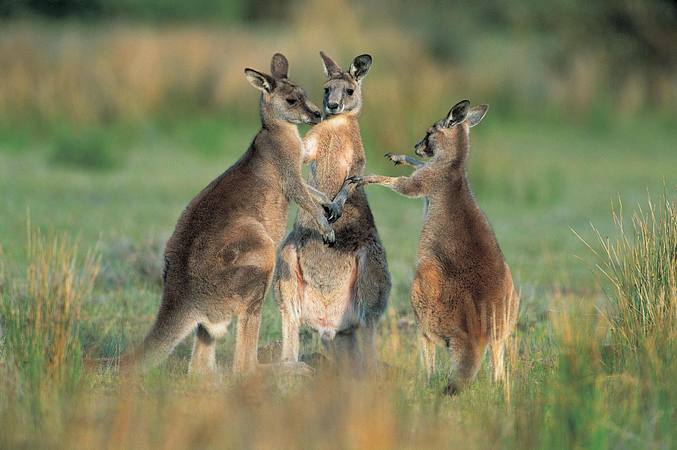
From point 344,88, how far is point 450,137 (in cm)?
69

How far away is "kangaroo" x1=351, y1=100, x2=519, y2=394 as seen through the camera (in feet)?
18.6

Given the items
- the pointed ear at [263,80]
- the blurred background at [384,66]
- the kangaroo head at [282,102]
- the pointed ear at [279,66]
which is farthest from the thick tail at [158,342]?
the blurred background at [384,66]

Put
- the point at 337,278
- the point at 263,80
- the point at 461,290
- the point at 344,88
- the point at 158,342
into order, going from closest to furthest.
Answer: the point at 158,342, the point at 461,290, the point at 337,278, the point at 263,80, the point at 344,88

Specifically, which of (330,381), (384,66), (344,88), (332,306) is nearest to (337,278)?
(332,306)

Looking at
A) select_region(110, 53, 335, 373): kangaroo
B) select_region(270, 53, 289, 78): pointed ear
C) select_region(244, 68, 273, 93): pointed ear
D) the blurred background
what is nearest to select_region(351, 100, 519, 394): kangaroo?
select_region(110, 53, 335, 373): kangaroo

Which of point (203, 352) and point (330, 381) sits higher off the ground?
point (203, 352)

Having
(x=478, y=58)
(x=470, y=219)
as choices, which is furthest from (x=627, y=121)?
(x=470, y=219)

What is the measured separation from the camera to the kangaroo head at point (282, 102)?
21.5 ft

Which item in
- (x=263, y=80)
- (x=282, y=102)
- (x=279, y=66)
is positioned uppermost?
(x=279, y=66)

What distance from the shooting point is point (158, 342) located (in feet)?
18.1

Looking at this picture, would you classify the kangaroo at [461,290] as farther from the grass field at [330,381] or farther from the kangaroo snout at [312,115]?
the kangaroo snout at [312,115]

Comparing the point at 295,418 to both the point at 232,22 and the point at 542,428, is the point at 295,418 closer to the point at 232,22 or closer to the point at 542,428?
the point at 542,428

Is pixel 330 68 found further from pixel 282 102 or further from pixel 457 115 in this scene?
pixel 457 115

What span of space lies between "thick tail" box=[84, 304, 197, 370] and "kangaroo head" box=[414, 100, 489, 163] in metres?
1.95
